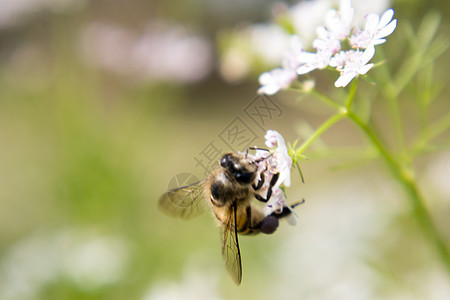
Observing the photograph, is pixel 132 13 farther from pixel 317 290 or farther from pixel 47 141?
pixel 317 290

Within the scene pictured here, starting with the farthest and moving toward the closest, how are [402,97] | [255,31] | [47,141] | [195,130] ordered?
[195,130], [402,97], [47,141], [255,31]

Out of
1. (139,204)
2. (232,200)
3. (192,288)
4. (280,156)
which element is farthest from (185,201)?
(139,204)

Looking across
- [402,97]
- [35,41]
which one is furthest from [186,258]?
[402,97]

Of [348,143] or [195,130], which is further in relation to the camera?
[195,130]

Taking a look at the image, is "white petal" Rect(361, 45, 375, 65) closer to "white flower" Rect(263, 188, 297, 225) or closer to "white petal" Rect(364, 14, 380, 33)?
"white petal" Rect(364, 14, 380, 33)

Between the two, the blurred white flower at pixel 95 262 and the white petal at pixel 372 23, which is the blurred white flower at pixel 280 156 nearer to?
the white petal at pixel 372 23

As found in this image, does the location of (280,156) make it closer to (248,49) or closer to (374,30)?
(374,30)

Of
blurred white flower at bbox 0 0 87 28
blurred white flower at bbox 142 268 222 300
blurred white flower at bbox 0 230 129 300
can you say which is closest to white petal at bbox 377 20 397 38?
blurred white flower at bbox 142 268 222 300

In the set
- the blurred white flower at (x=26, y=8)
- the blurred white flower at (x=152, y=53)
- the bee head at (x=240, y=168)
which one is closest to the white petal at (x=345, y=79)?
the bee head at (x=240, y=168)
